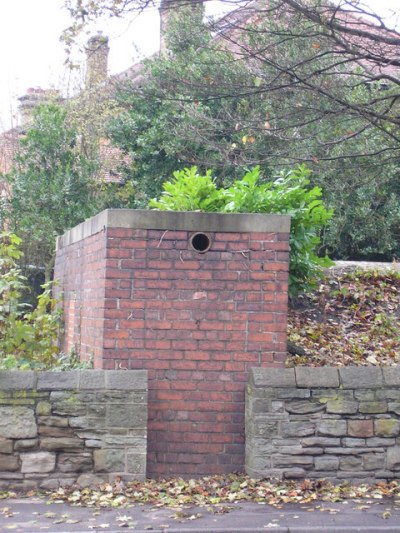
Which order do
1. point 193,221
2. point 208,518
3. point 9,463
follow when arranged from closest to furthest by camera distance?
point 208,518 < point 9,463 < point 193,221

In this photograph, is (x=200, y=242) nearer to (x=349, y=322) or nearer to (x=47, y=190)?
(x=349, y=322)

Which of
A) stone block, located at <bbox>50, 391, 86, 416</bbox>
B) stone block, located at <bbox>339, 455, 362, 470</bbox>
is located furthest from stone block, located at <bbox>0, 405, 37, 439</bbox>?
stone block, located at <bbox>339, 455, 362, 470</bbox>

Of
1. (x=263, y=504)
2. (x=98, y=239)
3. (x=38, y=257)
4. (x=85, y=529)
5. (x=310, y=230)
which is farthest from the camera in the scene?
(x=38, y=257)

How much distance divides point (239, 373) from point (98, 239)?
1851mm

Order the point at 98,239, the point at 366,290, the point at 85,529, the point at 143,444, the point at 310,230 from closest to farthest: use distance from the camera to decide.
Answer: the point at 85,529, the point at 143,444, the point at 98,239, the point at 310,230, the point at 366,290

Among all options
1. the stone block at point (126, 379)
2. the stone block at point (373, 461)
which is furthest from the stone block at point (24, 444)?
the stone block at point (373, 461)

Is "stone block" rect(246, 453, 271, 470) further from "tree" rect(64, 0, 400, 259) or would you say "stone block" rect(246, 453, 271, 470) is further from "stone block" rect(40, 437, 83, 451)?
"tree" rect(64, 0, 400, 259)

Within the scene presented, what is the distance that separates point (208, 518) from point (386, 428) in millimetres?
1998

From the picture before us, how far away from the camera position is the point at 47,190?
1877 cm

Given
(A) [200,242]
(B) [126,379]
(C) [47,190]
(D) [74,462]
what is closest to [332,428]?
(B) [126,379]

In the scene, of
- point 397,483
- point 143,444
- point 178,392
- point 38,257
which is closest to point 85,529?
point 143,444

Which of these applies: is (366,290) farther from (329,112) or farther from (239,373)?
(239,373)

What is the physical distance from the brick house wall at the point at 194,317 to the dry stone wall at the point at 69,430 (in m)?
0.42

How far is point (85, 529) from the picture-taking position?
6051 mm
